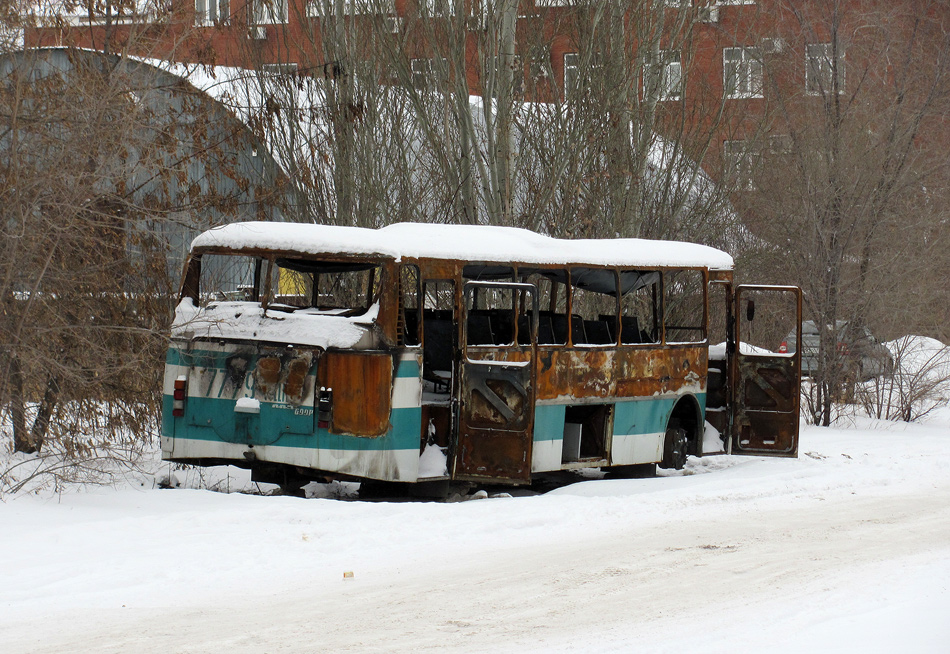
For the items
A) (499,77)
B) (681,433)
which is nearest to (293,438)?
(681,433)

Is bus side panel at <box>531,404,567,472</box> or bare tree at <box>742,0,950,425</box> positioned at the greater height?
bare tree at <box>742,0,950,425</box>

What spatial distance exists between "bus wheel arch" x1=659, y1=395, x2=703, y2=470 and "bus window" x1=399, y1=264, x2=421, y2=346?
3.55 meters

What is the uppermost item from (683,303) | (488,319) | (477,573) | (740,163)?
(740,163)

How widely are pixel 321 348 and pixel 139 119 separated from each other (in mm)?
2673

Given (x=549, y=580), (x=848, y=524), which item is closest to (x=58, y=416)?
(x=549, y=580)

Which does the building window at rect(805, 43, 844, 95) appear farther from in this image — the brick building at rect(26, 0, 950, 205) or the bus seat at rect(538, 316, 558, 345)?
the bus seat at rect(538, 316, 558, 345)

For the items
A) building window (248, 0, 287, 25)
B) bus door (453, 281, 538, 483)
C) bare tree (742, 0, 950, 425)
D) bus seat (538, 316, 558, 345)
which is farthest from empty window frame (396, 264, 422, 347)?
bare tree (742, 0, 950, 425)

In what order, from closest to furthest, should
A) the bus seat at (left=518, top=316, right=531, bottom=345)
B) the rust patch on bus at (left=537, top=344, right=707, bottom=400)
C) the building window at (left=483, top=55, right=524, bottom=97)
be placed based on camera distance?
1. the rust patch on bus at (left=537, top=344, right=707, bottom=400)
2. the bus seat at (left=518, top=316, right=531, bottom=345)
3. the building window at (left=483, top=55, right=524, bottom=97)

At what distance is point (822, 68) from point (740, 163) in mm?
2245

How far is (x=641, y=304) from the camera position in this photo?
15781 millimetres

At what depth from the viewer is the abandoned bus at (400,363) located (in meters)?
11.5

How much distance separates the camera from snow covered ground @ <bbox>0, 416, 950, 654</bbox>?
729 cm

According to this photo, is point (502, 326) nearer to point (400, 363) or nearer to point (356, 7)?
point (400, 363)

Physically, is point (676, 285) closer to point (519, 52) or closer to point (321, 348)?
point (519, 52)
